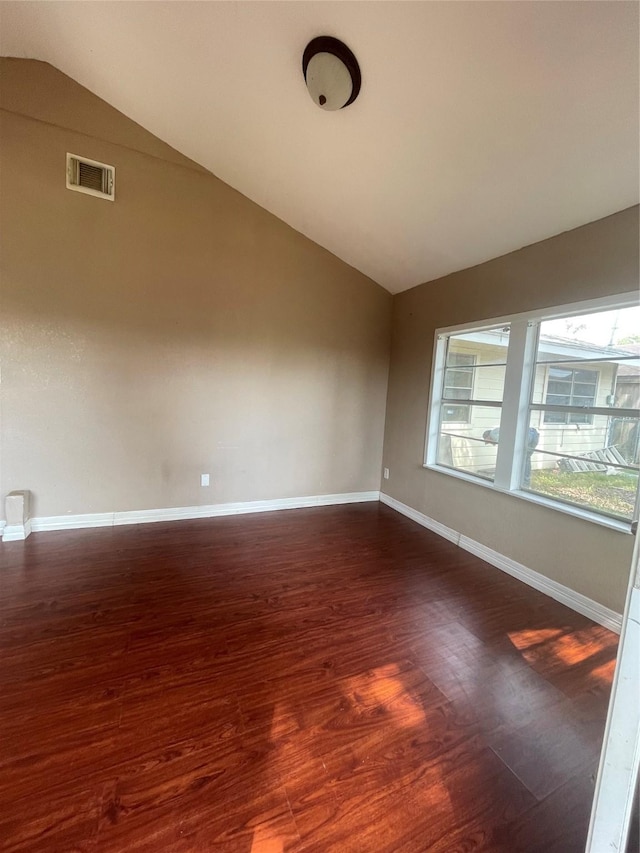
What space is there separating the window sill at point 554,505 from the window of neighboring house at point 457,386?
0.55m

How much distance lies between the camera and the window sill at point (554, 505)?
2206 millimetres

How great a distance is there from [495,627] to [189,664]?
68.5 inches

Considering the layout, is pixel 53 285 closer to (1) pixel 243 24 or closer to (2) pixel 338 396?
(1) pixel 243 24

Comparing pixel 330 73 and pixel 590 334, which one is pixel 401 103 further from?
pixel 590 334

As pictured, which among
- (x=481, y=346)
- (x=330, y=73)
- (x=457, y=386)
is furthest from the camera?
(x=457, y=386)

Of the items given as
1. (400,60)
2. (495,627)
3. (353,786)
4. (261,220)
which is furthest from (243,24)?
(495,627)

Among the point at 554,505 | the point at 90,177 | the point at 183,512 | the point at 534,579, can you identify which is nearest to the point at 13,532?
the point at 183,512

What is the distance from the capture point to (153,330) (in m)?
3.31

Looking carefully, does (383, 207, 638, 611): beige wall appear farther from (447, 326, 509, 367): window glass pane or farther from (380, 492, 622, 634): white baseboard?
(447, 326, 509, 367): window glass pane

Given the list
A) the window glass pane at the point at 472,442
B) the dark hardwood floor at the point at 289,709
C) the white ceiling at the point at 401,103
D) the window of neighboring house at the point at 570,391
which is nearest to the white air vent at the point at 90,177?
the white ceiling at the point at 401,103

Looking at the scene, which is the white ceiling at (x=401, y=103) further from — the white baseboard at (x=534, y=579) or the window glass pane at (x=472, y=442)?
the white baseboard at (x=534, y=579)

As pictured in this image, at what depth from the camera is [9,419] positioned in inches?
115

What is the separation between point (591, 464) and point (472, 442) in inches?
41.2

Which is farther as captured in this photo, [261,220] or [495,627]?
[261,220]
